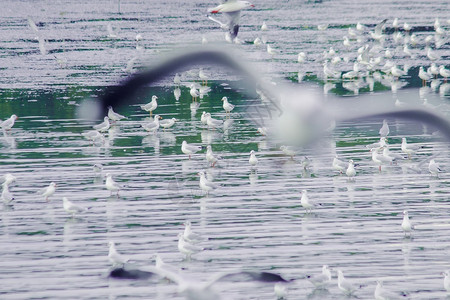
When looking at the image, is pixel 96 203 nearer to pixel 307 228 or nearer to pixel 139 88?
pixel 307 228

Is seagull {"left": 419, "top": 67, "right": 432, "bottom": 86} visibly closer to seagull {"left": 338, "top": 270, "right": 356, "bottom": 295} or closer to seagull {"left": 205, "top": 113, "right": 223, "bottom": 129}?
seagull {"left": 205, "top": 113, "right": 223, "bottom": 129}

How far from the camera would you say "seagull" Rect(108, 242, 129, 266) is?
11.6 metres

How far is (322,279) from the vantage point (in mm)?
11086

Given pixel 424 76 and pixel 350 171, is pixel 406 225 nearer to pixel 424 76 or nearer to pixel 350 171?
pixel 350 171

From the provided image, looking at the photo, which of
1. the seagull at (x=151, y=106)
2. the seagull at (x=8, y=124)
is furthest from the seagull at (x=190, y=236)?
the seagull at (x=151, y=106)

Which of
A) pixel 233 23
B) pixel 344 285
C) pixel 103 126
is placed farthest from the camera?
pixel 103 126

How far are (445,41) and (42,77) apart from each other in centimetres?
1304

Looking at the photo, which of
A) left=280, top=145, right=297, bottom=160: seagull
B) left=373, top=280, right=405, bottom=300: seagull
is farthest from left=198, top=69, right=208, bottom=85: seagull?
left=373, top=280, right=405, bottom=300: seagull

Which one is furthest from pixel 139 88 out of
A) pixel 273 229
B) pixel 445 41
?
pixel 445 41

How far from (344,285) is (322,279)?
0.85 feet

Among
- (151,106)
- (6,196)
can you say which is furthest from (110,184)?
(151,106)

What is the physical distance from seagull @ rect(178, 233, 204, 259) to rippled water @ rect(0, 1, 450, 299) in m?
0.13

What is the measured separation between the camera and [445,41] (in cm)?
3259

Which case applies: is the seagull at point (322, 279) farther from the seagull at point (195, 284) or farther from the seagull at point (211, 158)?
the seagull at point (211, 158)
